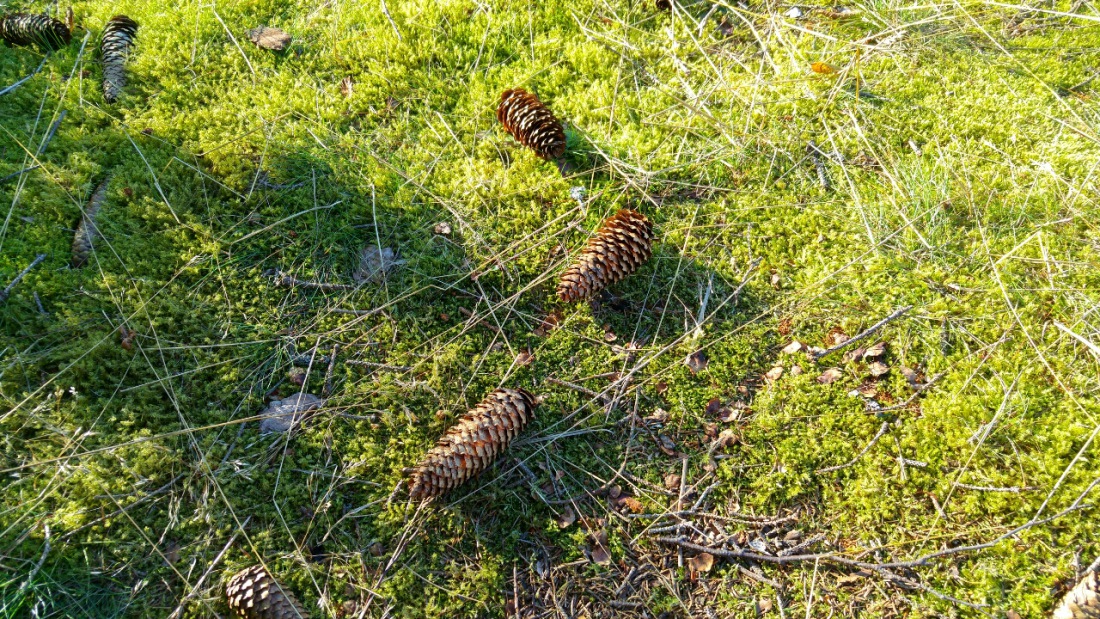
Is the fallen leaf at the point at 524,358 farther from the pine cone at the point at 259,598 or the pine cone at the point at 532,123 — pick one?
the pine cone at the point at 259,598

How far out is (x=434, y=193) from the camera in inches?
152

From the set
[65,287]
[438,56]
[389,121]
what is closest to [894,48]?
[438,56]

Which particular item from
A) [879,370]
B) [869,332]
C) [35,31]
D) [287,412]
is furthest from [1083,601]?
[35,31]

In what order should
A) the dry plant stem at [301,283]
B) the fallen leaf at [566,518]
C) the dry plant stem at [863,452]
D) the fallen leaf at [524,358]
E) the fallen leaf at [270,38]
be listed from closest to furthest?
the fallen leaf at [566,518] → the dry plant stem at [863,452] → the fallen leaf at [524,358] → the dry plant stem at [301,283] → the fallen leaf at [270,38]

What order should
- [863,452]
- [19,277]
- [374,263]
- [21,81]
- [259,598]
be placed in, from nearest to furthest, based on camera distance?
1. [259,598]
2. [863,452]
3. [19,277]
4. [374,263]
5. [21,81]

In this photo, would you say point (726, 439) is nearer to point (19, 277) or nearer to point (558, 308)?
point (558, 308)

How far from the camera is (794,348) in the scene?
346 cm

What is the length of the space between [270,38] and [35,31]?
1484 mm

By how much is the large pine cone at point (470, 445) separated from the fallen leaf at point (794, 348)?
147 cm

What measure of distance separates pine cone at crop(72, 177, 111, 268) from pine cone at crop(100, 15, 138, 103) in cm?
83

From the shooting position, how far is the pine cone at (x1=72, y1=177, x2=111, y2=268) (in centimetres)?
346

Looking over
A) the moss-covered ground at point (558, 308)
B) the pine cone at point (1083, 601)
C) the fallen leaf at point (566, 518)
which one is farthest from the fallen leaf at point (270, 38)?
the pine cone at point (1083, 601)

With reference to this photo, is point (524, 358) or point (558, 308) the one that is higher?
point (558, 308)

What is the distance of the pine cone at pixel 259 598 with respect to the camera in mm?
2670
